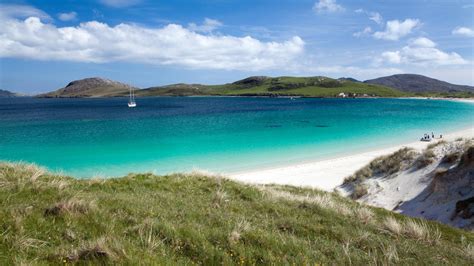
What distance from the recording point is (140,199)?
932 centimetres

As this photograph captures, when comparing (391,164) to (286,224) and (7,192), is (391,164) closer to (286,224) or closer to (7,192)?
(286,224)

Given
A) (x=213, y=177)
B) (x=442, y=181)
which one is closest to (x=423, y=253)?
(x=213, y=177)

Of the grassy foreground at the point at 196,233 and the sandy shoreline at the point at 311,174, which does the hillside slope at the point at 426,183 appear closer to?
the sandy shoreline at the point at 311,174

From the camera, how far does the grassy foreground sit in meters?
5.44

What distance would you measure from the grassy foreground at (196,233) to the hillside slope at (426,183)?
5.83 meters

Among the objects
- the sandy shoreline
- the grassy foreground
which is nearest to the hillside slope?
the sandy shoreline

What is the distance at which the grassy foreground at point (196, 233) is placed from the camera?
5.44 meters

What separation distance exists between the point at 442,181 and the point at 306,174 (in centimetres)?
1275

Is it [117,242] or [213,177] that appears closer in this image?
[117,242]

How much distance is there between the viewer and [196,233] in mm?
6324

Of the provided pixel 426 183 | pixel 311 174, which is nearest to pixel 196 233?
pixel 426 183

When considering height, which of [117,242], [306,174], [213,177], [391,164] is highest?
[117,242]

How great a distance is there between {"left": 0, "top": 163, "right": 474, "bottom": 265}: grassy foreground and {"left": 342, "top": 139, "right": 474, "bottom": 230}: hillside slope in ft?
19.1

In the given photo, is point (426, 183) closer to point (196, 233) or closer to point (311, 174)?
point (311, 174)
